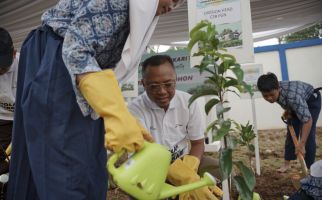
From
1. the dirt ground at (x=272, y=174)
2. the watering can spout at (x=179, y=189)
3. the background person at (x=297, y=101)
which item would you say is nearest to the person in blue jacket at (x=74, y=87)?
the watering can spout at (x=179, y=189)

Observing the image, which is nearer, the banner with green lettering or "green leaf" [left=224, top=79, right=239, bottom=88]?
"green leaf" [left=224, top=79, right=239, bottom=88]

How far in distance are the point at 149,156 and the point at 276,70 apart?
7346mm

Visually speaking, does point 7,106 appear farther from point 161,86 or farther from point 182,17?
point 182,17

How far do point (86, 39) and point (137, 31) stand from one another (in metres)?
0.16

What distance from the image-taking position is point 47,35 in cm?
105

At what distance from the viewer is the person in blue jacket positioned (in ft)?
2.94

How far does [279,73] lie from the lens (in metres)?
7.64

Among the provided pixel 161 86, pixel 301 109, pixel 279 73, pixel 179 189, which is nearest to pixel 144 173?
pixel 179 189

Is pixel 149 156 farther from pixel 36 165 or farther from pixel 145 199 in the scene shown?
pixel 36 165

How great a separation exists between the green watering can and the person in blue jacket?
4cm

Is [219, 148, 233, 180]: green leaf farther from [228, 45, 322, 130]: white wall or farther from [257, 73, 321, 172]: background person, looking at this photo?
[228, 45, 322, 130]: white wall

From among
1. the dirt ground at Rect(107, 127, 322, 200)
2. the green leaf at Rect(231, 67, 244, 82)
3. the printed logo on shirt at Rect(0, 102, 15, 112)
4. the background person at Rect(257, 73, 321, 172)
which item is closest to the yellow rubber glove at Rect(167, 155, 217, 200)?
the green leaf at Rect(231, 67, 244, 82)

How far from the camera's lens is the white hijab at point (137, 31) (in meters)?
0.99

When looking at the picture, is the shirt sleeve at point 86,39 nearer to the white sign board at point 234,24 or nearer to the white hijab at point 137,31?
the white hijab at point 137,31
